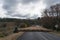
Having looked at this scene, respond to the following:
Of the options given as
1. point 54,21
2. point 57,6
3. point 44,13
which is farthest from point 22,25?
point 54,21

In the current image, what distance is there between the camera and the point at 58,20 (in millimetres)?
73125

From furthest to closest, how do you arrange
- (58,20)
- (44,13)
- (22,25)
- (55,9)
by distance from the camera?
(44,13) → (22,25) → (55,9) → (58,20)

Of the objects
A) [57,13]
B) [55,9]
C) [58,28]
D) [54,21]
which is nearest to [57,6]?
[55,9]

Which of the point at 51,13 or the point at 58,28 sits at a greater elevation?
the point at 51,13

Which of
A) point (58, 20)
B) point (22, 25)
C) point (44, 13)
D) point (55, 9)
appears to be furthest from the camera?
point (44, 13)

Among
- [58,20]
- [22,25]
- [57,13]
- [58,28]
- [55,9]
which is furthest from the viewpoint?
[22,25]

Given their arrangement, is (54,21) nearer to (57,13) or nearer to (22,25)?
(57,13)

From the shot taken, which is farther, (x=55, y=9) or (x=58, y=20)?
(x=55, y=9)

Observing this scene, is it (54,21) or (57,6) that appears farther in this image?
(57,6)

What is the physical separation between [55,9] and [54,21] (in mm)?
16867

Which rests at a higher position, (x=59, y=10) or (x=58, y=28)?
(x=59, y=10)

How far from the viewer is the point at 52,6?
309ft

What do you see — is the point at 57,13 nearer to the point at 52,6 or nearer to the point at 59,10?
the point at 59,10

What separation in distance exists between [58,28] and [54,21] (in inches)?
347
